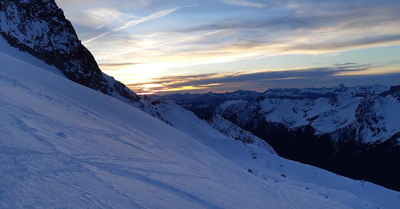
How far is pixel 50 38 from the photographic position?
47.1 metres

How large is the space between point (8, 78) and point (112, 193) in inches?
445

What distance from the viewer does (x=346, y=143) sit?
188 meters

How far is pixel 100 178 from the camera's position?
5492 mm

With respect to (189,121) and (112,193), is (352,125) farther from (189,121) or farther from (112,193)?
(112,193)

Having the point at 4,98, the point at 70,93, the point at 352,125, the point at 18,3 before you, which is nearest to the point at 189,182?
the point at 4,98

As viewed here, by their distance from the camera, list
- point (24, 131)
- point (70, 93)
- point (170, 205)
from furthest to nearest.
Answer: point (70, 93) → point (24, 131) → point (170, 205)

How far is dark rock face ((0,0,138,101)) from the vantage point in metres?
41.0

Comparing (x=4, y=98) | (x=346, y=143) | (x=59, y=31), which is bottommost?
(x=346, y=143)

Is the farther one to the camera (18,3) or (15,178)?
(18,3)

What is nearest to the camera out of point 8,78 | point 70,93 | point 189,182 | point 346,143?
point 189,182

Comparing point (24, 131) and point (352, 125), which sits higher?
point (24, 131)

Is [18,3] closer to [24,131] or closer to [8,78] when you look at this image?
[8,78]

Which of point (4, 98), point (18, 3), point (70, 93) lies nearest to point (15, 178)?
point (4, 98)

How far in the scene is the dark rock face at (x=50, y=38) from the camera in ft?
134
